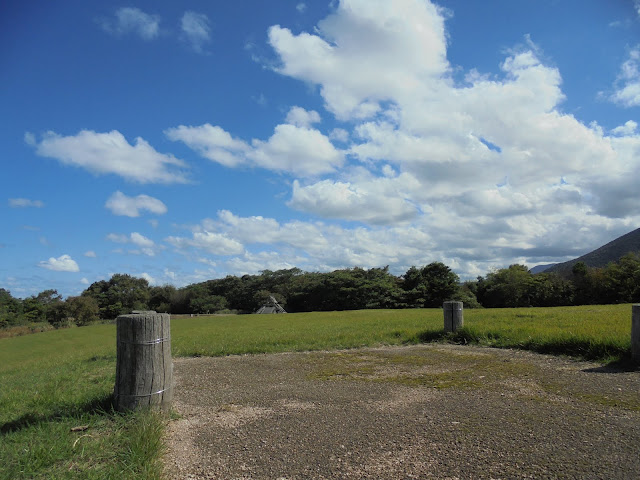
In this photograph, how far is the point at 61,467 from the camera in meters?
3.19

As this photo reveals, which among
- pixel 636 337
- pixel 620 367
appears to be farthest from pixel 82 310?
pixel 636 337

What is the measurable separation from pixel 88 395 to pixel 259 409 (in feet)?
8.14

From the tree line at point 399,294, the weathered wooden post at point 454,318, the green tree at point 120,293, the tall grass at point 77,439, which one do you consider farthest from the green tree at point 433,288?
the tall grass at point 77,439

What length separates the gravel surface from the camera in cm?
314

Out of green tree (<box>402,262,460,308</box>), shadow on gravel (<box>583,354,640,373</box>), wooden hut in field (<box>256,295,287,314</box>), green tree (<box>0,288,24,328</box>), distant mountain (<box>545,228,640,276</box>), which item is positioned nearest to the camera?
shadow on gravel (<box>583,354,640,373</box>)

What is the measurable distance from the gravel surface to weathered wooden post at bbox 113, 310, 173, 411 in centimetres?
39

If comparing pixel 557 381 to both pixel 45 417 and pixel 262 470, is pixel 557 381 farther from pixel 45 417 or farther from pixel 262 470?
pixel 45 417

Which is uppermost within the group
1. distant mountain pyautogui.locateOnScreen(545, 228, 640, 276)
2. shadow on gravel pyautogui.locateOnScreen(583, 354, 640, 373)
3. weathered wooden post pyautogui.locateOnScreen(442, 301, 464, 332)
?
distant mountain pyautogui.locateOnScreen(545, 228, 640, 276)

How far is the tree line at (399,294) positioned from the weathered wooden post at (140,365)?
1899 inches

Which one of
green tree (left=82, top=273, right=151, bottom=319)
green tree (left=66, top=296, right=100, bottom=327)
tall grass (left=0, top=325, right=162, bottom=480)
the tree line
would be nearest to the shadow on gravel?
tall grass (left=0, top=325, right=162, bottom=480)

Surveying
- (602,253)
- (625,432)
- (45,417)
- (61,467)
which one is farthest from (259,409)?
(602,253)

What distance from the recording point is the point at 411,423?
399cm

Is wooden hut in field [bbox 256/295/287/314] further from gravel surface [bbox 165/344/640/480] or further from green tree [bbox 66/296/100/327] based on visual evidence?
gravel surface [bbox 165/344/640/480]

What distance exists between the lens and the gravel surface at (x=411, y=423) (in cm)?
314
